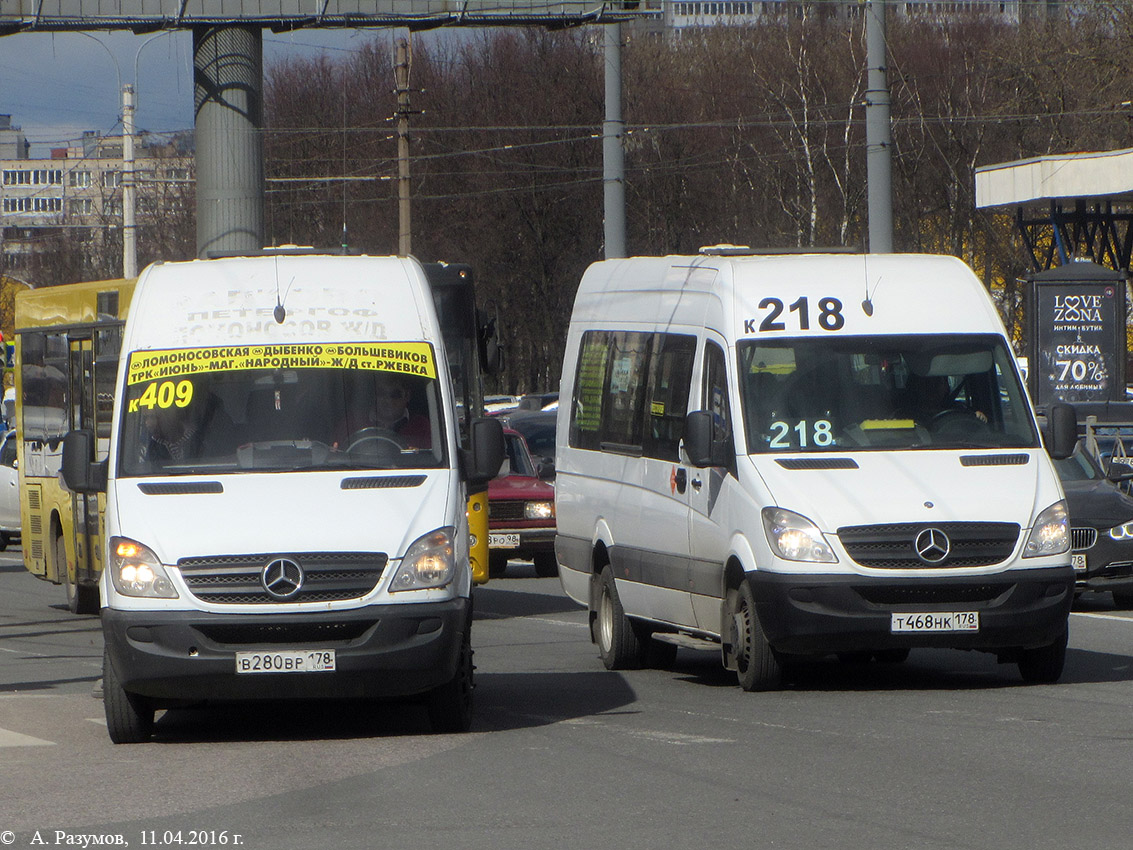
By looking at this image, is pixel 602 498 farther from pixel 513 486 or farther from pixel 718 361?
pixel 513 486

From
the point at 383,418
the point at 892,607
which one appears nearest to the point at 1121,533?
the point at 892,607

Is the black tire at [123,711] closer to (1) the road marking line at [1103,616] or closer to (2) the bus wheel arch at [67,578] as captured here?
(2) the bus wheel arch at [67,578]

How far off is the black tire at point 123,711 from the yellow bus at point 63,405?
23.3 feet

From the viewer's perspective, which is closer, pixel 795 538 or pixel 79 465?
pixel 79 465

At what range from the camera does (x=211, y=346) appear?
10016mm

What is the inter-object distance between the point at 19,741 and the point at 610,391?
16.5 ft

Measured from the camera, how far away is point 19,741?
31.7ft

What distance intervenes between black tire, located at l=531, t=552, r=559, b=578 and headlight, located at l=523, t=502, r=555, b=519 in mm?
660

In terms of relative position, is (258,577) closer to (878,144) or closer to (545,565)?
(878,144)

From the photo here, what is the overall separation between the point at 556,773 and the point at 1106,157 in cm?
2821

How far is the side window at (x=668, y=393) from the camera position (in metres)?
12.0

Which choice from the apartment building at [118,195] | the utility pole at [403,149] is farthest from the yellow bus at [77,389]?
the apartment building at [118,195]

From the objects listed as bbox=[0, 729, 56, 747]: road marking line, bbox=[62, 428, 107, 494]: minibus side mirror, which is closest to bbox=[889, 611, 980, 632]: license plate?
bbox=[62, 428, 107, 494]: minibus side mirror

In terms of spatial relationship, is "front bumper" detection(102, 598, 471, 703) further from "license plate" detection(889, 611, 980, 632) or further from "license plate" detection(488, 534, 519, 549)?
"license plate" detection(488, 534, 519, 549)
